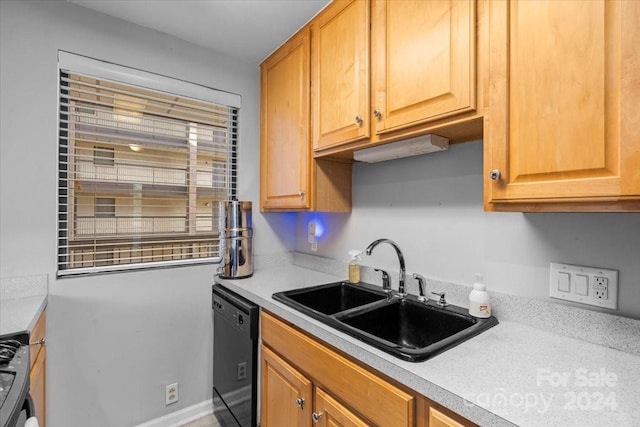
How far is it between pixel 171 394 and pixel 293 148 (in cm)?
166

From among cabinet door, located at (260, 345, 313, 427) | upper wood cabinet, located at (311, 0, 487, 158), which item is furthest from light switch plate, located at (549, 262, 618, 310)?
cabinet door, located at (260, 345, 313, 427)

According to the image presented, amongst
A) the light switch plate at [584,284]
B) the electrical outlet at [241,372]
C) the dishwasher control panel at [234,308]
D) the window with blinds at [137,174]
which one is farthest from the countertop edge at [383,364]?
the window with blinds at [137,174]

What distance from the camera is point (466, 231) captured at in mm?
1343

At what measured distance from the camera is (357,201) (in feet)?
6.14

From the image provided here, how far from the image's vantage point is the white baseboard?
6.01ft

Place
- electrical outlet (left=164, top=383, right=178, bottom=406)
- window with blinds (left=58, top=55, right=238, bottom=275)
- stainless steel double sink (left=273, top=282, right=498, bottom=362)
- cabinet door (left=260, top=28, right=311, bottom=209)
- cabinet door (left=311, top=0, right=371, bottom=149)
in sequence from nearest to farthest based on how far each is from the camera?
1. stainless steel double sink (left=273, top=282, right=498, bottom=362)
2. cabinet door (left=311, top=0, right=371, bottom=149)
3. window with blinds (left=58, top=55, right=238, bottom=275)
4. cabinet door (left=260, top=28, right=311, bottom=209)
5. electrical outlet (left=164, top=383, right=178, bottom=406)

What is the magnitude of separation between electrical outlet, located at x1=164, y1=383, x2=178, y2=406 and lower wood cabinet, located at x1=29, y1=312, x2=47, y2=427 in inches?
23.1

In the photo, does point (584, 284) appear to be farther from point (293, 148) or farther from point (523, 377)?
point (293, 148)

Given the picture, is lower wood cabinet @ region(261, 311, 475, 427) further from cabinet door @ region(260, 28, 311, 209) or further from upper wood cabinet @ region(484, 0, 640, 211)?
cabinet door @ region(260, 28, 311, 209)

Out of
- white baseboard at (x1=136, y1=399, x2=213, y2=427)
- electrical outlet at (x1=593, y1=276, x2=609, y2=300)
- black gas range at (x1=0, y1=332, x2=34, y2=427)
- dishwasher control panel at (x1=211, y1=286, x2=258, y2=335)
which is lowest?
Result: white baseboard at (x1=136, y1=399, x2=213, y2=427)

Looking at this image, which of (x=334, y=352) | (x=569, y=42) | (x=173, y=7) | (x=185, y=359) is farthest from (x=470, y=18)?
(x=185, y=359)

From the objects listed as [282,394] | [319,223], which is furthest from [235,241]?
[282,394]

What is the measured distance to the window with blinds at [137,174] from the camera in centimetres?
164

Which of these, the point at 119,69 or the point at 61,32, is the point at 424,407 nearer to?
the point at 119,69
